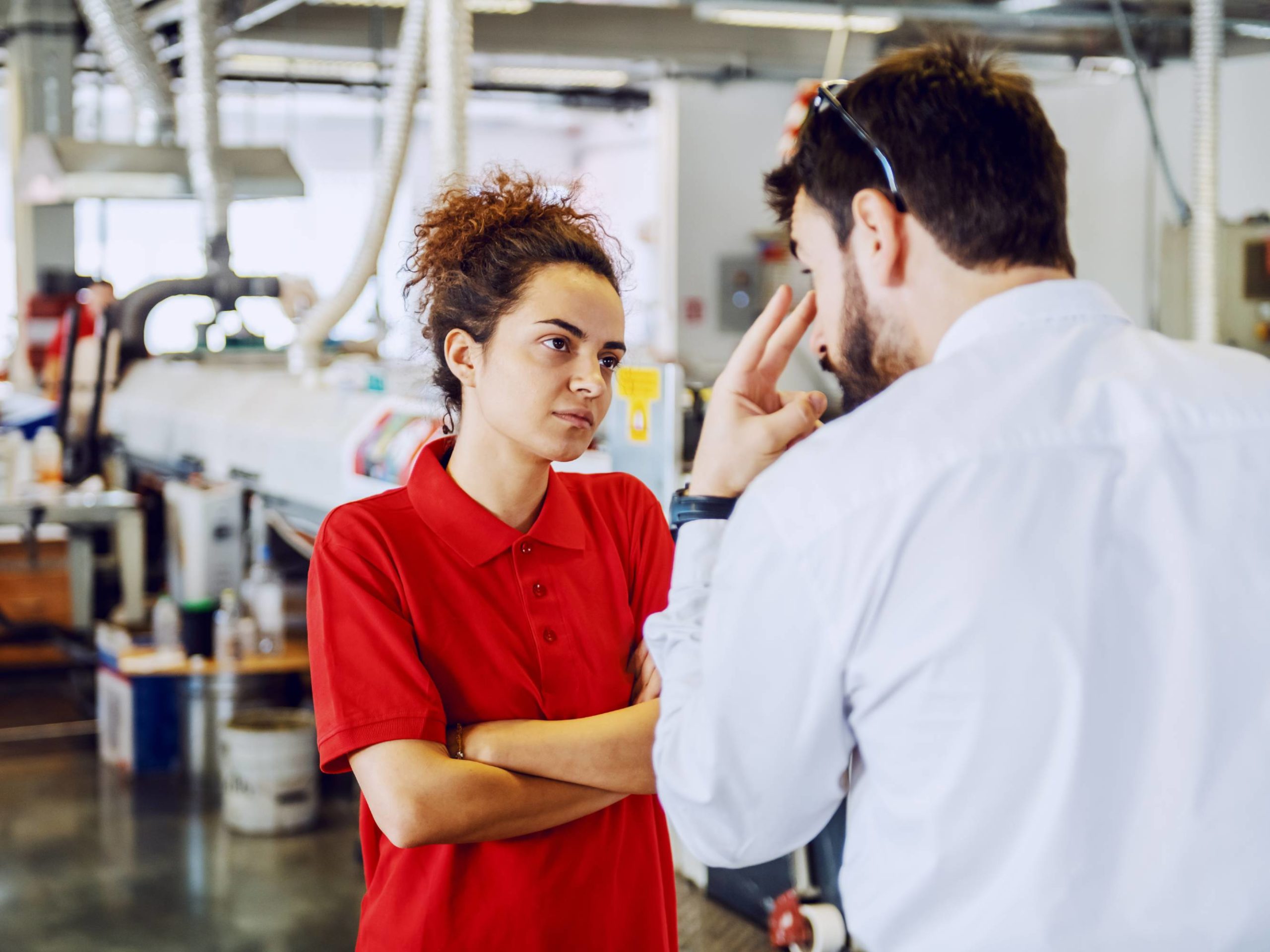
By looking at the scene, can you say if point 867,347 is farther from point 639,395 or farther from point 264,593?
point 264,593

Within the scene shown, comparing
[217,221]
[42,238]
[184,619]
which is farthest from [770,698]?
[42,238]

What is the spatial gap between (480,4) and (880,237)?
8241 millimetres

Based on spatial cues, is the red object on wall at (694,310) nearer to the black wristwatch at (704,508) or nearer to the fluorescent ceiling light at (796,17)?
the fluorescent ceiling light at (796,17)

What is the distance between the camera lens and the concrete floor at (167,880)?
3256mm

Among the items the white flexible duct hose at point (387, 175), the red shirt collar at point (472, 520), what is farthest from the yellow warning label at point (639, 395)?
the red shirt collar at point (472, 520)

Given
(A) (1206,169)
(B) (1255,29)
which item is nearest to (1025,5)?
(B) (1255,29)

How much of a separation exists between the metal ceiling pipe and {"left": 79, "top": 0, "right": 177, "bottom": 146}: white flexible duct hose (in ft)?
8.21

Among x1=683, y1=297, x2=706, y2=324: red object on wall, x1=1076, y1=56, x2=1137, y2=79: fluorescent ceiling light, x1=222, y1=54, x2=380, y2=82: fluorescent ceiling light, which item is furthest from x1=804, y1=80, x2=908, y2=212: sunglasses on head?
x1=1076, y1=56, x2=1137, y2=79: fluorescent ceiling light

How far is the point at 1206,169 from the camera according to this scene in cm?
401

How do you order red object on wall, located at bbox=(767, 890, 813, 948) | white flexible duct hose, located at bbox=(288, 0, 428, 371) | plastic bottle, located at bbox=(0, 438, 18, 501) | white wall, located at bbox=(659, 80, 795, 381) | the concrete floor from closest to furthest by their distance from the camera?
red object on wall, located at bbox=(767, 890, 813, 948)
the concrete floor
white flexible duct hose, located at bbox=(288, 0, 428, 371)
plastic bottle, located at bbox=(0, 438, 18, 501)
white wall, located at bbox=(659, 80, 795, 381)

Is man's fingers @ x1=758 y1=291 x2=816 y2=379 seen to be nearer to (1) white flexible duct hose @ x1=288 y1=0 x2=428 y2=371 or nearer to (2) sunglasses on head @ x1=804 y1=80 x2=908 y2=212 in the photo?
(2) sunglasses on head @ x1=804 y1=80 x2=908 y2=212

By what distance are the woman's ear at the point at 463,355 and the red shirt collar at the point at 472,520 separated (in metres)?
0.10

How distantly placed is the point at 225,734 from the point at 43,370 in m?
5.18

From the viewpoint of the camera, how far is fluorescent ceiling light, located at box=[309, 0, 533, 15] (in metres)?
8.31
